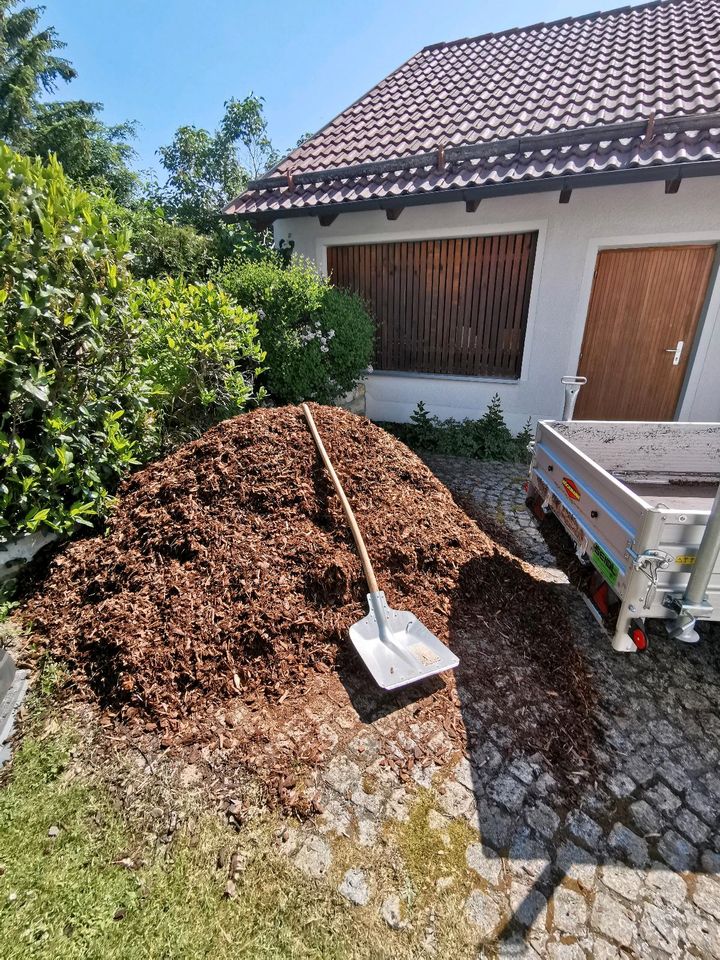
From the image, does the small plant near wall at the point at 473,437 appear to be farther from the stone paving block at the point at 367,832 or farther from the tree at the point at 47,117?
the tree at the point at 47,117

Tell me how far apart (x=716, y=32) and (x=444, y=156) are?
4.96 metres

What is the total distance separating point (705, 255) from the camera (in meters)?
5.34

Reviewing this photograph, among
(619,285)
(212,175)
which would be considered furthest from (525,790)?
(212,175)

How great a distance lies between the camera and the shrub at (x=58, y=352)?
2.70m

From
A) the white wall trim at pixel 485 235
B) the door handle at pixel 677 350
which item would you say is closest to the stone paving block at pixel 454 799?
the white wall trim at pixel 485 235

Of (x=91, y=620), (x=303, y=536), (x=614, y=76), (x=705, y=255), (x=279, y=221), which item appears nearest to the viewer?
(x=91, y=620)

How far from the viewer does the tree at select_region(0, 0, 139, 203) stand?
1736 cm

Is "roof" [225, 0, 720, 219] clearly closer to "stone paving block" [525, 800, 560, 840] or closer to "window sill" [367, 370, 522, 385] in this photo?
"window sill" [367, 370, 522, 385]

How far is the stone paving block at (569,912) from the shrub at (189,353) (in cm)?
387

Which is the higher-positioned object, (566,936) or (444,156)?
(444,156)

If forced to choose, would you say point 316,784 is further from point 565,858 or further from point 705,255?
point 705,255

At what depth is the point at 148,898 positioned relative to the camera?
1.64 meters

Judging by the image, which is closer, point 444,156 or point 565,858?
point 565,858

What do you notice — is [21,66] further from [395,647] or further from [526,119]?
[395,647]
